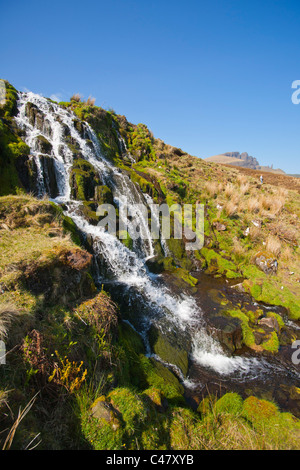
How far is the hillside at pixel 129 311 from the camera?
8.25 feet

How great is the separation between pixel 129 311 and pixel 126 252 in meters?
2.98

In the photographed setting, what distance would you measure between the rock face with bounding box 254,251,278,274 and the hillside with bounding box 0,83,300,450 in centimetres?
5

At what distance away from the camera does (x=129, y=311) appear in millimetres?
7012

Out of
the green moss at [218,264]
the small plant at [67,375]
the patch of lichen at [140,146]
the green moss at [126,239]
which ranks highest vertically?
the patch of lichen at [140,146]

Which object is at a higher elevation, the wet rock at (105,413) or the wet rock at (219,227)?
the wet rock at (219,227)

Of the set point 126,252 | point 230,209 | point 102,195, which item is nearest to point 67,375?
point 126,252

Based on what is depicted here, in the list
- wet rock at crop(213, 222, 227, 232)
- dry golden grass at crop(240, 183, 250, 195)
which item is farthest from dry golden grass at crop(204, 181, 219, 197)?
wet rock at crop(213, 222, 227, 232)

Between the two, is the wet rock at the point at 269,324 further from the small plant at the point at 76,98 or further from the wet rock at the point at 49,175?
the small plant at the point at 76,98

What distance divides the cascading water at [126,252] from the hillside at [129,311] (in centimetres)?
6

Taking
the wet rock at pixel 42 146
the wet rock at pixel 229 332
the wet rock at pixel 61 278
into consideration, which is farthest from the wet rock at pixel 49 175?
the wet rock at pixel 229 332

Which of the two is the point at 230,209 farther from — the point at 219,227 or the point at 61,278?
the point at 61,278

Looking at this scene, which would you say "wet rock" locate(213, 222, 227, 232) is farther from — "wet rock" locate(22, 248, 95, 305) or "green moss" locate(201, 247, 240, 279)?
"wet rock" locate(22, 248, 95, 305)

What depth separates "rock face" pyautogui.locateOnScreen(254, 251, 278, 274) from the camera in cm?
1029

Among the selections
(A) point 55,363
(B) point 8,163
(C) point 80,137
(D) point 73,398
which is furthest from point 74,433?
(C) point 80,137
